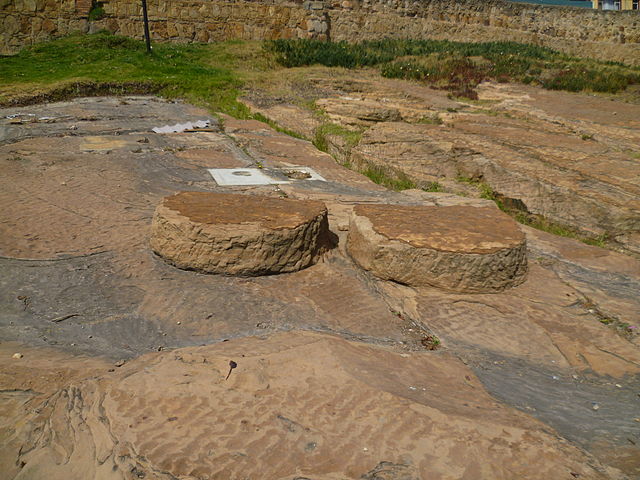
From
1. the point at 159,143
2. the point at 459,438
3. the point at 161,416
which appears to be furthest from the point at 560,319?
the point at 159,143

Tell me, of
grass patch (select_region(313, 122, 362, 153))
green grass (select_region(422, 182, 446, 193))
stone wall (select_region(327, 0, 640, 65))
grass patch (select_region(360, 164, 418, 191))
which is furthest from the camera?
stone wall (select_region(327, 0, 640, 65))

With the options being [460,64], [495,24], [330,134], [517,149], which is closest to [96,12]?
[460,64]

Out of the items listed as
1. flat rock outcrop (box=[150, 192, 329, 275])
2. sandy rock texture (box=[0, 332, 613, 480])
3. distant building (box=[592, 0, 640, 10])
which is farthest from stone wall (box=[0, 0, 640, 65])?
sandy rock texture (box=[0, 332, 613, 480])

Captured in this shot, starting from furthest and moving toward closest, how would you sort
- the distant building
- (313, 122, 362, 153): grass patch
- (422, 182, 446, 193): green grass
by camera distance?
the distant building, (313, 122, 362, 153): grass patch, (422, 182, 446, 193): green grass

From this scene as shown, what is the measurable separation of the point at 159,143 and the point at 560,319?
4537 mm

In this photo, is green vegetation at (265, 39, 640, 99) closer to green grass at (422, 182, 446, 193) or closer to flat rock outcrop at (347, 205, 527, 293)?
green grass at (422, 182, 446, 193)

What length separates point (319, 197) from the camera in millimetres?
4488

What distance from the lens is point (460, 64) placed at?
41.9ft

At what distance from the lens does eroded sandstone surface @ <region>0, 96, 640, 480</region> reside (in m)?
1.67

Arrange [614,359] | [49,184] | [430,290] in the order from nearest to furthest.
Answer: [614,359], [430,290], [49,184]

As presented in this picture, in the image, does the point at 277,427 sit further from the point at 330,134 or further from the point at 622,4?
the point at 622,4

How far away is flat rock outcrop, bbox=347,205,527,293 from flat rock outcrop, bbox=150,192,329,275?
0.37 meters

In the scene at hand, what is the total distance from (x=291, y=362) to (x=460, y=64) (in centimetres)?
1220

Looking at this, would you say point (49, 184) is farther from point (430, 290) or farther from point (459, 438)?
point (459, 438)
